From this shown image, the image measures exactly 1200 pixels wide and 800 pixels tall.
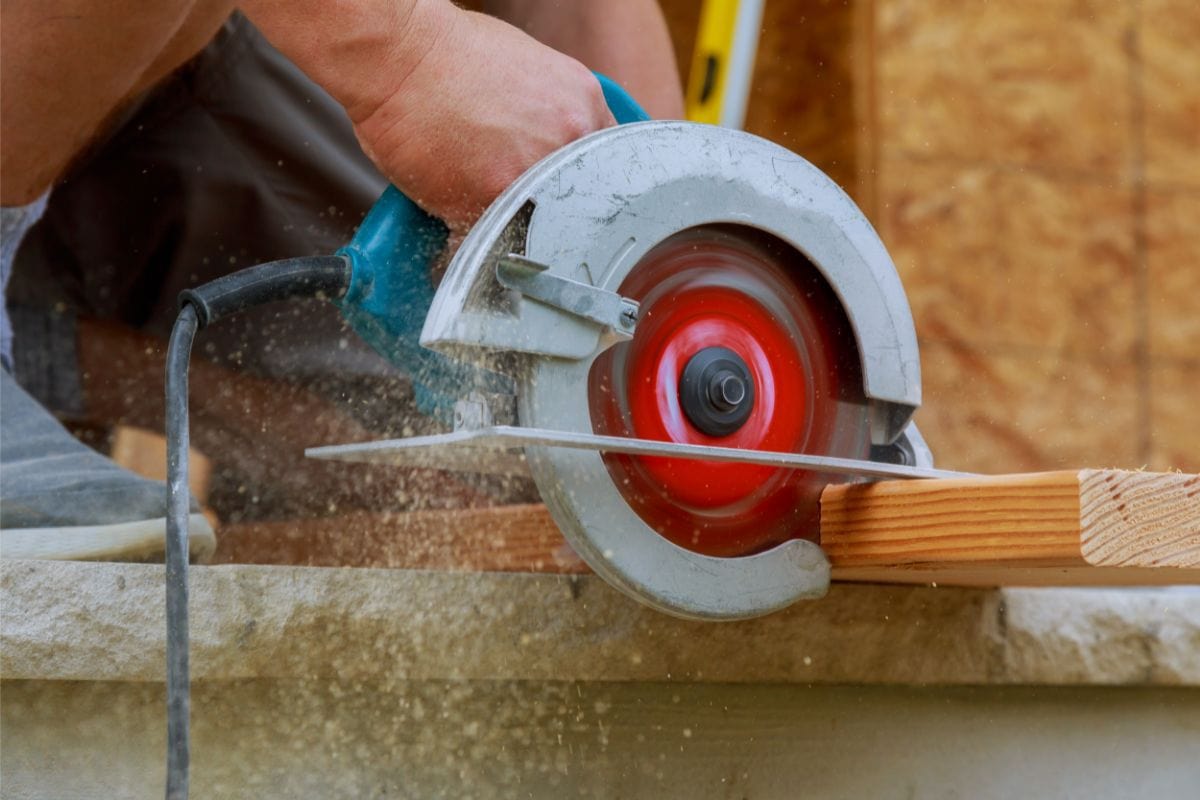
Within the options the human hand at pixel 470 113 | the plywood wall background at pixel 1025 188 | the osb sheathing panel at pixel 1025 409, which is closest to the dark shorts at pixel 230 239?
the human hand at pixel 470 113

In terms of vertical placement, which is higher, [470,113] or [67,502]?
[470,113]

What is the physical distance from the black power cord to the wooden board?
0.33 metres

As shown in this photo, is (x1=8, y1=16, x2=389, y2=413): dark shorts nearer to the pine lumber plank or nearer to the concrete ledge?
the concrete ledge

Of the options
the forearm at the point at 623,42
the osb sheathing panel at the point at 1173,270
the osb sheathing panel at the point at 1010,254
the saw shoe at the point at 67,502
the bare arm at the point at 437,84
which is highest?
the osb sheathing panel at the point at 1173,270

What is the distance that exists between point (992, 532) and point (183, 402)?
2.12 feet

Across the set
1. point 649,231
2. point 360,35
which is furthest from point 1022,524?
point 360,35

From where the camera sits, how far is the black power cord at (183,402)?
A: 0.97 meters

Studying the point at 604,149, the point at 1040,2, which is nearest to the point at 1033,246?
the point at 1040,2

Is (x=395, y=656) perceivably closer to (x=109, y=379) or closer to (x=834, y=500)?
(x=834, y=500)

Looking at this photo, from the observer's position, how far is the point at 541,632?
1233 mm

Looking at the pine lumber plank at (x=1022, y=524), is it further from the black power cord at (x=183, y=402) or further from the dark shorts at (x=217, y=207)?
the dark shorts at (x=217, y=207)

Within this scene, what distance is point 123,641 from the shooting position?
3.57 ft

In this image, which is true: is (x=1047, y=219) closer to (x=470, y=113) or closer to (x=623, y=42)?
(x=623, y=42)

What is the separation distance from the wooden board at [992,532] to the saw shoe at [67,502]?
327mm
